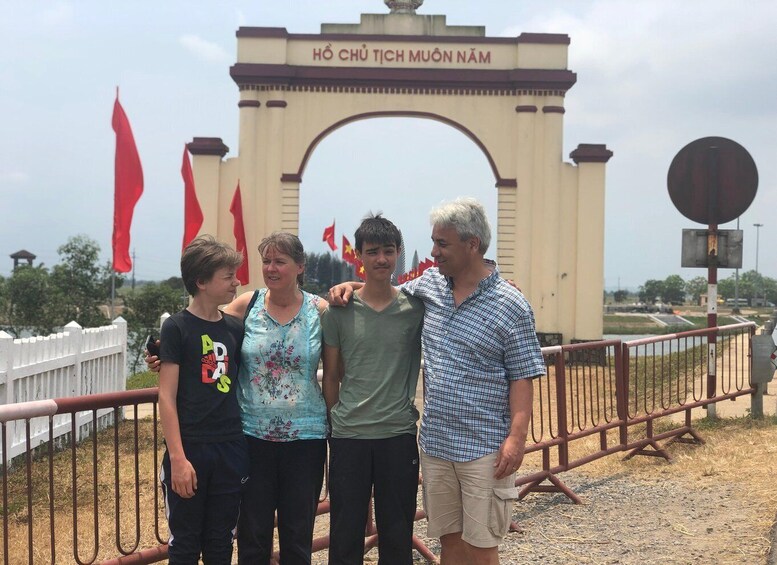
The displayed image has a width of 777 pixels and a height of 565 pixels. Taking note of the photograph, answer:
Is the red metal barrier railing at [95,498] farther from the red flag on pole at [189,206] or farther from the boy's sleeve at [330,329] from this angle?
the red flag on pole at [189,206]

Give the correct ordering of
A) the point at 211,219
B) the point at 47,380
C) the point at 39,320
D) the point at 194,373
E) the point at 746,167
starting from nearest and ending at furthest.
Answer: the point at 194,373 < the point at 47,380 < the point at 746,167 < the point at 211,219 < the point at 39,320

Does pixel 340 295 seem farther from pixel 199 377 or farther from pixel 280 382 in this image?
pixel 199 377

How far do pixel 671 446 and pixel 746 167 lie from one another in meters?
2.82

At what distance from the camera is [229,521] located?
121 inches

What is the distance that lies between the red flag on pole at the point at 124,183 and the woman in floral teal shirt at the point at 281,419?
8277 millimetres

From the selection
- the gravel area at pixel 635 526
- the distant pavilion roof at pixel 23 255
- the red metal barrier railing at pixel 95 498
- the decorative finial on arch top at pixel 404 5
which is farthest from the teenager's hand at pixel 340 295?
the distant pavilion roof at pixel 23 255

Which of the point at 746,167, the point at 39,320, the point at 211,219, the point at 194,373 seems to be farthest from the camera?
the point at 39,320

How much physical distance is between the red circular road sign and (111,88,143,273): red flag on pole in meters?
7.02

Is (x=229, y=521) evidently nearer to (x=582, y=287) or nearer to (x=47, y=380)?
(x=47, y=380)

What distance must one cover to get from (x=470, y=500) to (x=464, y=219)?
106 centimetres

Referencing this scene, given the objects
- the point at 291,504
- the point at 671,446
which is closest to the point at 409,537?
the point at 291,504

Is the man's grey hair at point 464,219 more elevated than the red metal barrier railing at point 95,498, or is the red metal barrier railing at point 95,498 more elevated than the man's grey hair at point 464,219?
the man's grey hair at point 464,219

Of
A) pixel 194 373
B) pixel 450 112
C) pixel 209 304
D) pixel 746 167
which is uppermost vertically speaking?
pixel 450 112

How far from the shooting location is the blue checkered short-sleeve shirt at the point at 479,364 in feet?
10.1
